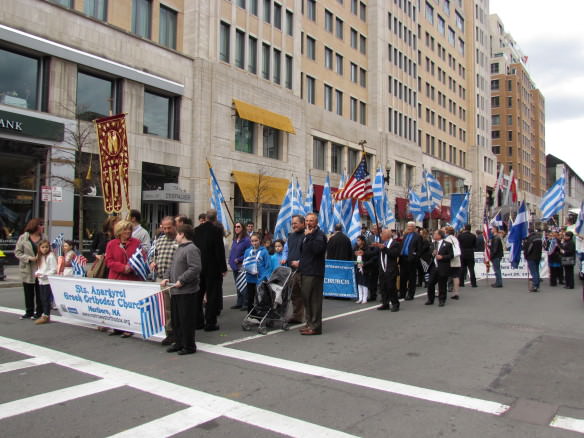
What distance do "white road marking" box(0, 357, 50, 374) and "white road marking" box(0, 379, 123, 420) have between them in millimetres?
1153

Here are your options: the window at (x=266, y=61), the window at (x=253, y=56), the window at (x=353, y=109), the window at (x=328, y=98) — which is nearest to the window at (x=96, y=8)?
the window at (x=253, y=56)

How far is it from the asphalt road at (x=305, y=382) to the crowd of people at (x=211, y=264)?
1.50 ft

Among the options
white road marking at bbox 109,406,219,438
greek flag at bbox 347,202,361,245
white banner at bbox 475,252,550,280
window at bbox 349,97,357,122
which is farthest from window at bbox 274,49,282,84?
white road marking at bbox 109,406,219,438

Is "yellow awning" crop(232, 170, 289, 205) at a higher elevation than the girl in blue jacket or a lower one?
higher

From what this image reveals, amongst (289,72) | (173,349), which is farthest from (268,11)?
(173,349)

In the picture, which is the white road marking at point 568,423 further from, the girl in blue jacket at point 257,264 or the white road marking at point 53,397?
the girl in blue jacket at point 257,264

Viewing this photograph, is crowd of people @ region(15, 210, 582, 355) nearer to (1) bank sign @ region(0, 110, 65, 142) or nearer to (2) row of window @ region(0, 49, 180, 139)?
(1) bank sign @ region(0, 110, 65, 142)

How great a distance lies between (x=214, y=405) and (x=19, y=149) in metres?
18.6

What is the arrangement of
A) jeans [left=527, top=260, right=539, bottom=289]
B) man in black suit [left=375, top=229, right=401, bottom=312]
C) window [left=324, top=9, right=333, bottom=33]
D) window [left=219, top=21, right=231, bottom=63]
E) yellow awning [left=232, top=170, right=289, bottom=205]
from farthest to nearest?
window [left=324, top=9, right=333, bottom=33] → window [left=219, top=21, right=231, bottom=63] → yellow awning [left=232, top=170, right=289, bottom=205] → jeans [left=527, top=260, right=539, bottom=289] → man in black suit [left=375, top=229, right=401, bottom=312]

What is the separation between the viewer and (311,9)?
3766cm

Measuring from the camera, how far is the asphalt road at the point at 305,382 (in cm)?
424

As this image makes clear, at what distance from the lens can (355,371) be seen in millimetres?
5875

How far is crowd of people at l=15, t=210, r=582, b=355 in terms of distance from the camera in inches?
270

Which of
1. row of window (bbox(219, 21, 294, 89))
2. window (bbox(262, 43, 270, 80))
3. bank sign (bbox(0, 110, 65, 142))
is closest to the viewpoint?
bank sign (bbox(0, 110, 65, 142))
